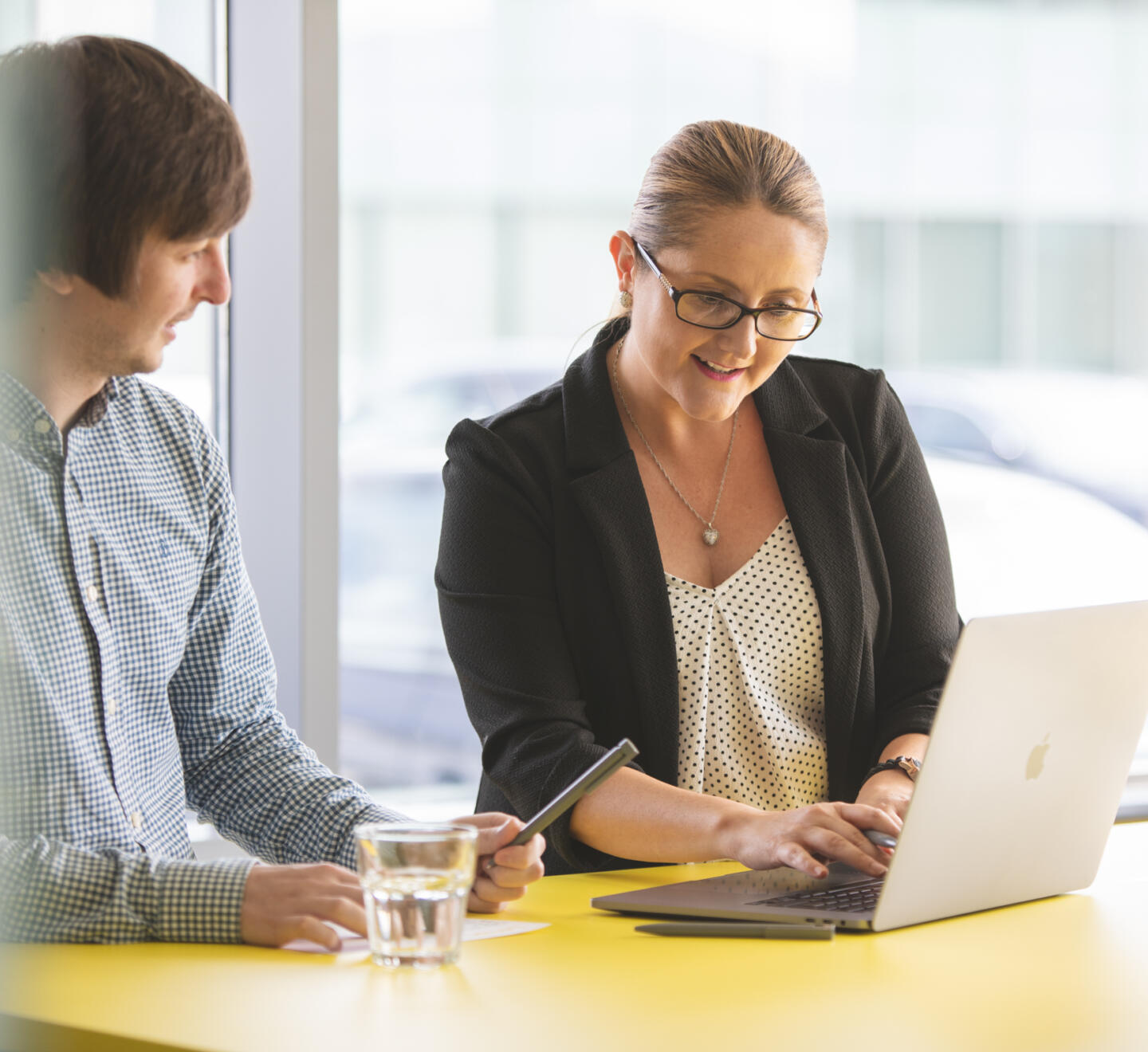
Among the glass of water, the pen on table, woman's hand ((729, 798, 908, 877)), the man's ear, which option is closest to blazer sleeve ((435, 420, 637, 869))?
woman's hand ((729, 798, 908, 877))

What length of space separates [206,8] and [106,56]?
144cm

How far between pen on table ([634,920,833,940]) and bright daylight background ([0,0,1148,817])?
1.58 m

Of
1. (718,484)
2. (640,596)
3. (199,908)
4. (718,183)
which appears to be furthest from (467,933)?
(718,183)

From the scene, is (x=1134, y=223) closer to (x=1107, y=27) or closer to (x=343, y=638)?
(x=1107, y=27)

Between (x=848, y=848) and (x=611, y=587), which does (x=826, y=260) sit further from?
(x=848, y=848)

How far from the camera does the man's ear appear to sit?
2.07ft

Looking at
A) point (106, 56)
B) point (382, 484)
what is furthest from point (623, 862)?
point (382, 484)

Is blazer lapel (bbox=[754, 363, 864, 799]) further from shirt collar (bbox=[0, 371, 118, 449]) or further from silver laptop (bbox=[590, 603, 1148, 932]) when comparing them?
shirt collar (bbox=[0, 371, 118, 449])

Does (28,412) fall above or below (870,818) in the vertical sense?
above

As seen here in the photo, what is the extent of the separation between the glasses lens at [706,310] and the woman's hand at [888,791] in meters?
0.53

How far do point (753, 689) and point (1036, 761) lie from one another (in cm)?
51

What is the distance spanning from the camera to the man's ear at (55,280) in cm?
63

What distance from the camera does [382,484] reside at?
3.01m

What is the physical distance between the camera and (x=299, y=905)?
3.68 ft
